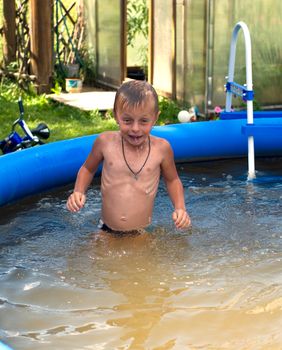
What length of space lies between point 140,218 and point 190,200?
1130 mm

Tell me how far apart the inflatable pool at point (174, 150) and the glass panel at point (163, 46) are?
218 cm

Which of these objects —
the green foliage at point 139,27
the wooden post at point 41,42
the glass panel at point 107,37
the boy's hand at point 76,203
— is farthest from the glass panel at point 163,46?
the boy's hand at point 76,203

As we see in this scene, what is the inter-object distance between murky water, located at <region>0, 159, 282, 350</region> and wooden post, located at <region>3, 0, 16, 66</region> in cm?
486

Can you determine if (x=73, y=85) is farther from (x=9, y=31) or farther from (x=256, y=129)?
(x=256, y=129)

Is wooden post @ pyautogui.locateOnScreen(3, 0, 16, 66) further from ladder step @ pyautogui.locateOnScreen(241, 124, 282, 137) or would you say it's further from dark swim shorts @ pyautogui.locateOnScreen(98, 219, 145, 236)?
dark swim shorts @ pyautogui.locateOnScreen(98, 219, 145, 236)

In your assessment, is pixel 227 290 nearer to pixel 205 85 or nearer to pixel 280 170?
pixel 280 170

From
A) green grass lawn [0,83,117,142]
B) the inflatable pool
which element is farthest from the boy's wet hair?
green grass lawn [0,83,117,142]

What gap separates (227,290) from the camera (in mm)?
3898

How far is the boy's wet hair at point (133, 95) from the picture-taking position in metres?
3.97

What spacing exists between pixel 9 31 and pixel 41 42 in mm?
833

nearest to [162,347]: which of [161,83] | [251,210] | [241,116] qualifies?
[251,210]

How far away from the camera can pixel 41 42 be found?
9.30 metres

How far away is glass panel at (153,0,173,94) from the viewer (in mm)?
8758

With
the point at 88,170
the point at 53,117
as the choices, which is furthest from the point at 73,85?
the point at 88,170
